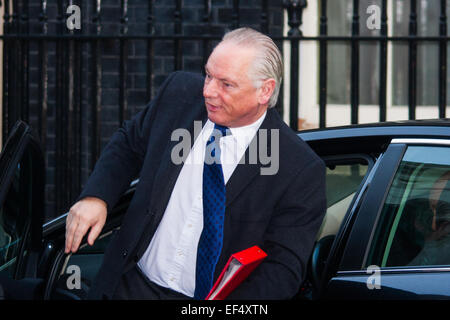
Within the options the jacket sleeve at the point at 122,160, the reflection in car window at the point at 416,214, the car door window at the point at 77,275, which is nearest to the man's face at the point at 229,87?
the jacket sleeve at the point at 122,160

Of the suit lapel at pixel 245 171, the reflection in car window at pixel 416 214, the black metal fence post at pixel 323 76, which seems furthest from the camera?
the black metal fence post at pixel 323 76

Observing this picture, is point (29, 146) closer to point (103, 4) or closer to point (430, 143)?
point (430, 143)

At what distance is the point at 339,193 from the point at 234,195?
811mm

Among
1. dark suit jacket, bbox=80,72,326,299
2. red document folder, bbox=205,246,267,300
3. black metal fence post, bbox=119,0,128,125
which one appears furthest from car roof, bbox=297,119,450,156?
black metal fence post, bbox=119,0,128,125

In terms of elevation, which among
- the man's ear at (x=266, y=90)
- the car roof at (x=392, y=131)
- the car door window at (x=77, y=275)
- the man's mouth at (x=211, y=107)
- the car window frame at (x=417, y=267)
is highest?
the man's ear at (x=266, y=90)

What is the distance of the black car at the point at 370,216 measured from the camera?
269 cm

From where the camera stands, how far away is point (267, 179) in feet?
8.52

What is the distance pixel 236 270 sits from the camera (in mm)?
2293

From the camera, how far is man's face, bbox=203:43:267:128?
2559mm

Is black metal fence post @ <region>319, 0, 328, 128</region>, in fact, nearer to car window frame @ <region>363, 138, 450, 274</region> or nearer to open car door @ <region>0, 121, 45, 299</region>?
car window frame @ <region>363, 138, 450, 274</region>

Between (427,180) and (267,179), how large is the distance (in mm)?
562

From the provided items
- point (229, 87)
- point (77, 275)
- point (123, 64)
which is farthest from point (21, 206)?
point (123, 64)

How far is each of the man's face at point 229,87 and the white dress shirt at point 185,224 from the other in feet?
0.29

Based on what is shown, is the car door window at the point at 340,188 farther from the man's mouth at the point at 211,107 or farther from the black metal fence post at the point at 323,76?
the black metal fence post at the point at 323,76
